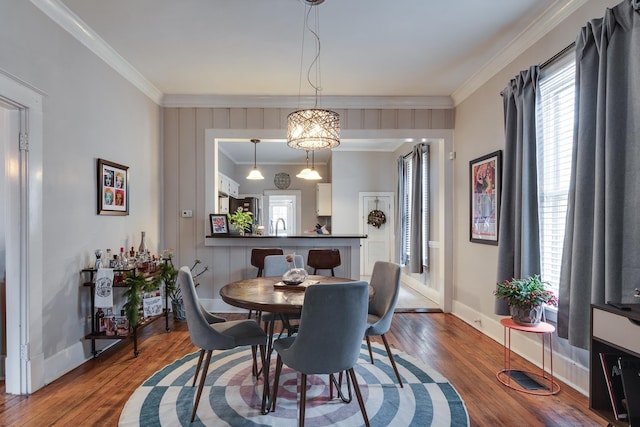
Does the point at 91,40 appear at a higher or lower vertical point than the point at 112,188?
higher

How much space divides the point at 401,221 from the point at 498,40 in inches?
158

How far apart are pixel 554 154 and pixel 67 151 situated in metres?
3.88

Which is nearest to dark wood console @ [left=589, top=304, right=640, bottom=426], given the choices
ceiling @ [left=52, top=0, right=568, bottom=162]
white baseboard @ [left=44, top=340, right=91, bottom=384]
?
ceiling @ [left=52, top=0, right=568, bottom=162]

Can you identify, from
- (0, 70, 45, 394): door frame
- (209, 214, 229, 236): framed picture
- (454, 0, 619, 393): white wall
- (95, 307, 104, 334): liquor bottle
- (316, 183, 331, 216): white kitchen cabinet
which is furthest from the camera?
(316, 183, 331, 216): white kitchen cabinet

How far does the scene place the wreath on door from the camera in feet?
23.9

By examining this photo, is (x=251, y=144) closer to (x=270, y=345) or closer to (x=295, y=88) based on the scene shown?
(x=295, y=88)

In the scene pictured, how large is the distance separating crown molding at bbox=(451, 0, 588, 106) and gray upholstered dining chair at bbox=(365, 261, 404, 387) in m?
2.25

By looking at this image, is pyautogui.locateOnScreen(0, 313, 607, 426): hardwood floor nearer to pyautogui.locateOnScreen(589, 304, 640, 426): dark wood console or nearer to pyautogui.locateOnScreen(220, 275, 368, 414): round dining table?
pyautogui.locateOnScreen(589, 304, 640, 426): dark wood console

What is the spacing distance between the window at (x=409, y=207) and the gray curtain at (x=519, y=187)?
2.38 metres

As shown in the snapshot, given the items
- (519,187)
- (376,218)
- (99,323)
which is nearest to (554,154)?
(519,187)

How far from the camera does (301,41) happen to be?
315 cm

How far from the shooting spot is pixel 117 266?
315cm

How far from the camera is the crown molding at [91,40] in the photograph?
2.57 m

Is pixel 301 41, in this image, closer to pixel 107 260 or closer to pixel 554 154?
pixel 554 154
